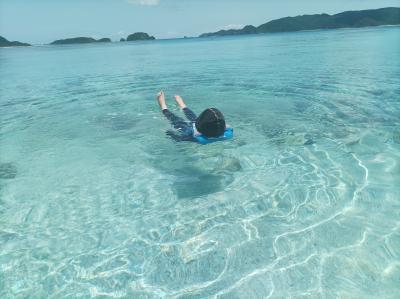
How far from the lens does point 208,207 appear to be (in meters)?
6.06

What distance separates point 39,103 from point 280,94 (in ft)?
37.8

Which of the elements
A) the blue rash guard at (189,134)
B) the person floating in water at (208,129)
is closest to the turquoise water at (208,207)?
the blue rash guard at (189,134)

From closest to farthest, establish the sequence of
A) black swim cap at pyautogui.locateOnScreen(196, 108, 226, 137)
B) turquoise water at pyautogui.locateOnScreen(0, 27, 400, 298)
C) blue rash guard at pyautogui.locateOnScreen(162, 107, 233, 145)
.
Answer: turquoise water at pyautogui.locateOnScreen(0, 27, 400, 298) < black swim cap at pyautogui.locateOnScreen(196, 108, 226, 137) < blue rash guard at pyautogui.locateOnScreen(162, 107, 233, 145)

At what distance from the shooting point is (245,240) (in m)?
5.13

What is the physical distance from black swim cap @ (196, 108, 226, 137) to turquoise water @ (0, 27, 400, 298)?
3.11 feet

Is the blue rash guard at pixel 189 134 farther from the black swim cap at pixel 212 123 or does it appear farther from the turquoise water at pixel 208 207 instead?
the turquoise water at pixel 208 207

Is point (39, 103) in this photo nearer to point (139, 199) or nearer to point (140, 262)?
point (139, 199)

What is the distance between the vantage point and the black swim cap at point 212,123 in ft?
22.7

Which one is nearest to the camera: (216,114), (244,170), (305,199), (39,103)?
(305,199)

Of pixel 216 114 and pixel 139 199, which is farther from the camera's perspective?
pixel 216 114

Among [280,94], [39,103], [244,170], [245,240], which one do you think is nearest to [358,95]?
[280,94]

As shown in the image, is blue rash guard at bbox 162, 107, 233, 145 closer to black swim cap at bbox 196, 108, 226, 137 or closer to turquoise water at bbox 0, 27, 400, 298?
black swim cap at bbox 196, 108, 226, 137

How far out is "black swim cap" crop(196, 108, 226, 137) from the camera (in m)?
6.93

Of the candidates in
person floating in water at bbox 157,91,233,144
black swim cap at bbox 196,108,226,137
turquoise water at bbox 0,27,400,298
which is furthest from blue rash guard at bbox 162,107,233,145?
turquoise water at bbox 0,27,400,298
